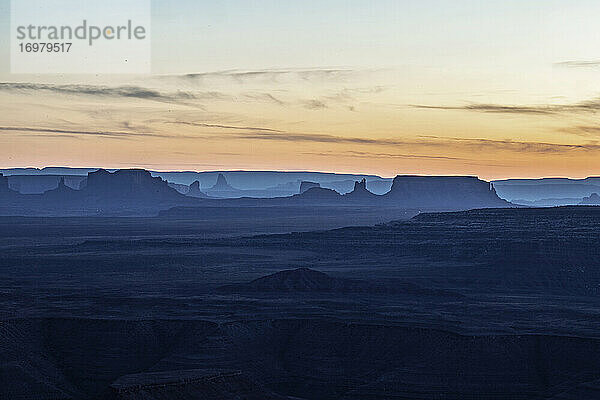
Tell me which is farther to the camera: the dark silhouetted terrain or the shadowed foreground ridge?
the dark silhouetted terrain

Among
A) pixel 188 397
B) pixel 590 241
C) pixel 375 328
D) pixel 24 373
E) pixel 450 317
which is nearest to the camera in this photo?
pixel 188 397

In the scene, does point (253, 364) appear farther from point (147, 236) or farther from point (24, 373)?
point (147, 236)

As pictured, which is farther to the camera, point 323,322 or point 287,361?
point 323,322

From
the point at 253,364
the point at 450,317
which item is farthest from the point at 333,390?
the point at 450,317

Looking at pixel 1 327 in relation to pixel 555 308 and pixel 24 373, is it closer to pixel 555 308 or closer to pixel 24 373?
pixel 24 373

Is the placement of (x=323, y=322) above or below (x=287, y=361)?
above

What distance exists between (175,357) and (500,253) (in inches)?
2363

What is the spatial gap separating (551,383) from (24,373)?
2798 cm

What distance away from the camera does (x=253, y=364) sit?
5628 centimetres

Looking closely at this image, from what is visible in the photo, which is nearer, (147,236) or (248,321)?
(248,321)

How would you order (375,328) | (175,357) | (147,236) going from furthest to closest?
(147,236) < (375,328) < (175,357)

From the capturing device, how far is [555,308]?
7756cm

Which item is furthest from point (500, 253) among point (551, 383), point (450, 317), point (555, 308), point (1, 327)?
point (1, 327)

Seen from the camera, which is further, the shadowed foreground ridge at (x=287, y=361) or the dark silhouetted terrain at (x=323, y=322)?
the dark silhouetted terrain at (x=323, y=322)
